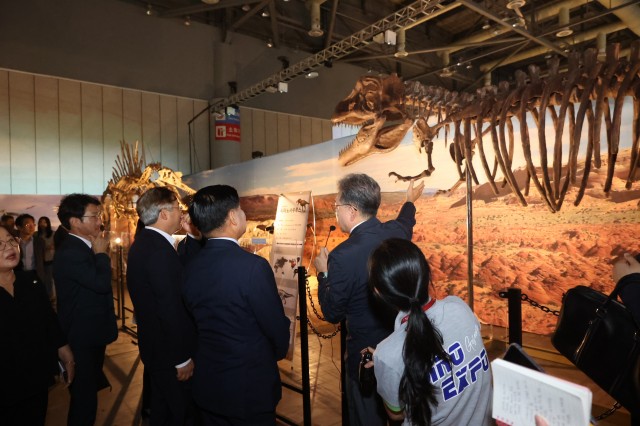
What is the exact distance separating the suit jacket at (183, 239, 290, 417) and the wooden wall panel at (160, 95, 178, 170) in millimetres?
10522

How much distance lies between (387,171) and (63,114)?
879cm

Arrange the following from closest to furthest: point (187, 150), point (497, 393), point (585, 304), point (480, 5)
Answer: point (497, 393) < point (585, 304) < point (480, 5) < point (187, 150)

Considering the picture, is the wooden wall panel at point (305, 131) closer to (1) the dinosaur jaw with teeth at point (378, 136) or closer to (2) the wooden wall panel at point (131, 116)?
(2) the wooden wall panel at point (131, 116)

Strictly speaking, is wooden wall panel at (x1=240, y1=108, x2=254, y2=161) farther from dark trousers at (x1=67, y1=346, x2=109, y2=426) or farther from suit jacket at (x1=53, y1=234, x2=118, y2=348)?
dark trousers at (x1=67, y1=346, x2=109, y2=426)

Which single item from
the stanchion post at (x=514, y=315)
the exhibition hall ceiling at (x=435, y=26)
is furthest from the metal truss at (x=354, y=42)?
the stanchion post at (x=514, y=315)

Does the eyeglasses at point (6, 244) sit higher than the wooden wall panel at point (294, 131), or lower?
lower

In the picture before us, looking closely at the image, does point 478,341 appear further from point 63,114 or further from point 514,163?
point 63,114

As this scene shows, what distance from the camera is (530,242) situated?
423cm

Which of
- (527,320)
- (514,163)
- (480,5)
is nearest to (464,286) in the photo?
(527,320)

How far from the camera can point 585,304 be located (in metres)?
1.66

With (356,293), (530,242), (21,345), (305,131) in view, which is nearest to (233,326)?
(356,293)

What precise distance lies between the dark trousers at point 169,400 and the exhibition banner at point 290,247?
1937 mm

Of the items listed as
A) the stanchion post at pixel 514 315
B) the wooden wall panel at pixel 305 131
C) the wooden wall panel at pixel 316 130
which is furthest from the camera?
the wooden wall panel at pixel 316 130

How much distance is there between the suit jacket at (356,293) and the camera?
6.58 feet
